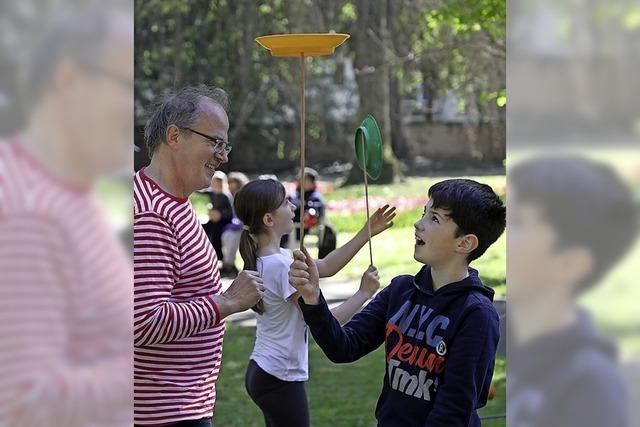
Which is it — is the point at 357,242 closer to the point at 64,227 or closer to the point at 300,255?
the point at 300,255

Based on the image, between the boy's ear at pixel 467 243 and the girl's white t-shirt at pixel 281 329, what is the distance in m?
1.11

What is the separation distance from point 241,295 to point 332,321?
0.33m

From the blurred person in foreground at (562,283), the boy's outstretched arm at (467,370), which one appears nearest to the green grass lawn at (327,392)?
the boy's outstretched arm at (467,370)

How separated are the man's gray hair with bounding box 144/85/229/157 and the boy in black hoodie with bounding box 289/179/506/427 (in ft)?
1.63

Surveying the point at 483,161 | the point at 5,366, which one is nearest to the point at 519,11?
the point at 5,366

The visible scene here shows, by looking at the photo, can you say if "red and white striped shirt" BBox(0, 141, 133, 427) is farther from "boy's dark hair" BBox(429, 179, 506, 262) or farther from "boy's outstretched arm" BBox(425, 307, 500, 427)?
Result: "boy's dark hair" BBox(429, 179, 506, 262)

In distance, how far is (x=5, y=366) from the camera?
148cm

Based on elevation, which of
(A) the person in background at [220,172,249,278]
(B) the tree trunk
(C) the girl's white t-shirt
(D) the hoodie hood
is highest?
(B) the tree trunk

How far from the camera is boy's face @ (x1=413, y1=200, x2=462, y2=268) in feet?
10.3

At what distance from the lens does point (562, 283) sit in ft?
5.72

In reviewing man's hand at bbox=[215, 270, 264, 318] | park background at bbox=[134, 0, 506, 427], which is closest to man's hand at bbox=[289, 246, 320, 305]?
man's hand at bbox=[215, 270, 264, 318]

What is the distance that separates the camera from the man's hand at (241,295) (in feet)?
9.56

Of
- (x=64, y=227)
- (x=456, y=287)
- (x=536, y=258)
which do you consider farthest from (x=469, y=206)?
(x=64, y=227)

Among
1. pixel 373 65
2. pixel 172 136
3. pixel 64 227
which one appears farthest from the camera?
pixel 373 65
